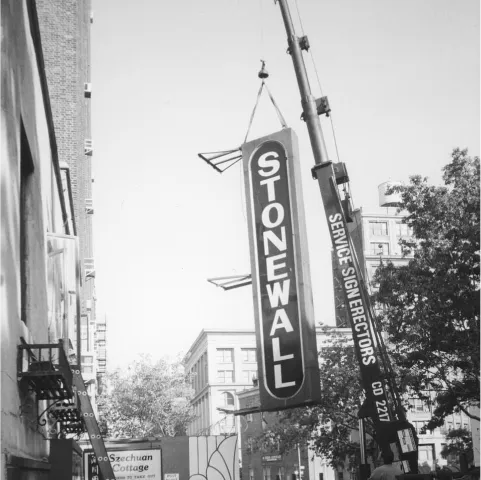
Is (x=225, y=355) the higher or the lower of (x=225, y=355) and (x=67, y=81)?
the lower

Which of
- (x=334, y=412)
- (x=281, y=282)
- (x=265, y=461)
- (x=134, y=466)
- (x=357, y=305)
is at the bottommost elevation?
(x=134, y=466)

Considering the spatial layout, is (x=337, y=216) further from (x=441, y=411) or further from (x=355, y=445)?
(x=355, y=445)

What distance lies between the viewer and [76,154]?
39406 mm

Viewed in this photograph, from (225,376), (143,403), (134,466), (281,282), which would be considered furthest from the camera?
(225,376)

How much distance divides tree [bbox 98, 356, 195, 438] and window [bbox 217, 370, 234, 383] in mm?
38556

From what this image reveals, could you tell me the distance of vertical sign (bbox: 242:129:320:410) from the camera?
39.7 ft

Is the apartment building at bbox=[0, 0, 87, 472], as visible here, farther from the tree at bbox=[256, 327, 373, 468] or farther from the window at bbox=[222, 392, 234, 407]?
the window at bbox=[222, 392, 234, 407]

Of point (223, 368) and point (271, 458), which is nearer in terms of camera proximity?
point (271, 458)

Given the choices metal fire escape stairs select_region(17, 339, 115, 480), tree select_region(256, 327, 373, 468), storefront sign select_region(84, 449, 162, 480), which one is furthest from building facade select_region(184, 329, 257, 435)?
metal fire escape stairs select_region(17, 339, 115, 480)

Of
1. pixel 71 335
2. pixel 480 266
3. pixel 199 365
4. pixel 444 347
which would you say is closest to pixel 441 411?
pixel 444 347

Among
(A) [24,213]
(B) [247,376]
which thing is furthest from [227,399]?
(A) [24,213]

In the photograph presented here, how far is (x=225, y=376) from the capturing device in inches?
4080

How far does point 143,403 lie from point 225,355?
43.0 metres

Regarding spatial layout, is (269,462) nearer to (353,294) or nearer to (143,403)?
(143,403)
